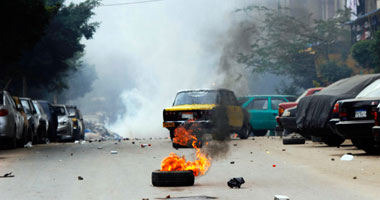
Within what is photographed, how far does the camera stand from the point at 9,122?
19.6 metres

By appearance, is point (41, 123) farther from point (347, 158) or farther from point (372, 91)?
point (347, 158)

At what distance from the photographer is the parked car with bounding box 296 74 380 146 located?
54.4 feet

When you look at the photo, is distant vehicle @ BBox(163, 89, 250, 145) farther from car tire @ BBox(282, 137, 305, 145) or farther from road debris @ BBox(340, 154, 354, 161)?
road debris @ BBox(340, 154, 354, 161)

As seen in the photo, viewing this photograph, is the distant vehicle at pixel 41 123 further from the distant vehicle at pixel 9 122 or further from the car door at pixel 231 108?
the car door at pixel 231 108

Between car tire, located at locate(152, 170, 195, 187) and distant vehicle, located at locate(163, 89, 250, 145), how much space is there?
2.23m

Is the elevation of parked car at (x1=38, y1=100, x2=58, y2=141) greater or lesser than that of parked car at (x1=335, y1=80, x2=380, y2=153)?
lesser

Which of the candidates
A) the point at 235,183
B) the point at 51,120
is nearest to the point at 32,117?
the point at 51,120

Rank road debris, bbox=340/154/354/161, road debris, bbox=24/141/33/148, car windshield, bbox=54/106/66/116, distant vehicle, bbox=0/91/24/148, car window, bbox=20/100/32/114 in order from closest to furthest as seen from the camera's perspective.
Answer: road debris, bbox=340/154/354/161, distant vehicle, bbox=0/91/24/148, road debris, bbox=24/141/33/148, car window, bbox=20/100/32/114, car windshield, bbox=54/106/66/116

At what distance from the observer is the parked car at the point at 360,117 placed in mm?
14113

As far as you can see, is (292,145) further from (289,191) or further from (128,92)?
(128,92)

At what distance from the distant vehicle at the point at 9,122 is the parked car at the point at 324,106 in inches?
304

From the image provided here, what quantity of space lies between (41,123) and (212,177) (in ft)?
54.3

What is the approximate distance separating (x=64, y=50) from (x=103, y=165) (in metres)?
28.0

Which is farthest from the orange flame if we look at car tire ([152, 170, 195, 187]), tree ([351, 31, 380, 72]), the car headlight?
tree ([351, 31, 380, 72])
